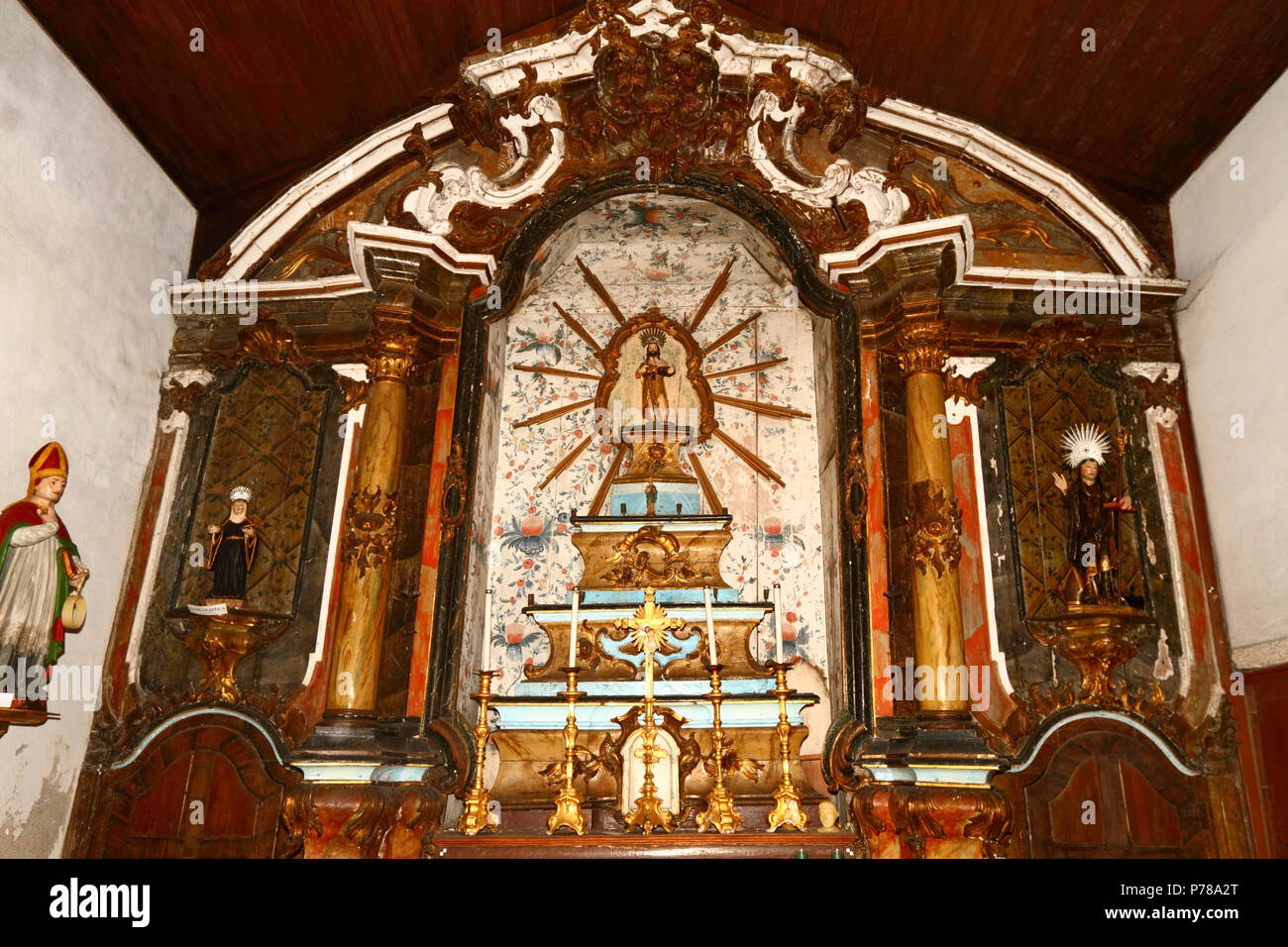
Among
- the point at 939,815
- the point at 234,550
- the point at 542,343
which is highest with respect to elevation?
the point at 542,343

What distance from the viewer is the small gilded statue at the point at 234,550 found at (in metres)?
6.28

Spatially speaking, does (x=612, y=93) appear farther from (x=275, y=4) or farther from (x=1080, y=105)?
(x=1080, y=105)

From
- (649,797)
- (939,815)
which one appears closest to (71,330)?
(649,797)

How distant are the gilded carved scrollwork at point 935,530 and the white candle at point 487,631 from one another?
10.0 ft

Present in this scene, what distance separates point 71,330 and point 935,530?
216 inches

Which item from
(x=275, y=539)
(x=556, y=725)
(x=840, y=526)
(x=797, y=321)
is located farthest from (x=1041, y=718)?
(x=275, y=539)

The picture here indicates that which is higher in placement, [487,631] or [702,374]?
[702,374]

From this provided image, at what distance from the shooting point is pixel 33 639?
5324 mm

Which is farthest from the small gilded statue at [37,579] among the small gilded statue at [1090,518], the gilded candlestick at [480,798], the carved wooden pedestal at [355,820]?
the small gilded statue at [1090,518]

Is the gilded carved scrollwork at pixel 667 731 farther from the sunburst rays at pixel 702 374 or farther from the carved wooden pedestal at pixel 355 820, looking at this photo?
the sunburst rays at pixel 702 374

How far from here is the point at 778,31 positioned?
280 inches

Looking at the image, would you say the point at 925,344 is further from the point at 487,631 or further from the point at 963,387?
the point at 487,631

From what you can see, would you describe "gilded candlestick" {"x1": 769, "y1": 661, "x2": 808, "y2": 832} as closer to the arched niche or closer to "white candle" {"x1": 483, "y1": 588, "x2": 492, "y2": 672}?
the arched niche

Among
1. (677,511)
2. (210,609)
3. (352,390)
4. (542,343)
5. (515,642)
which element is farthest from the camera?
(542,343)
